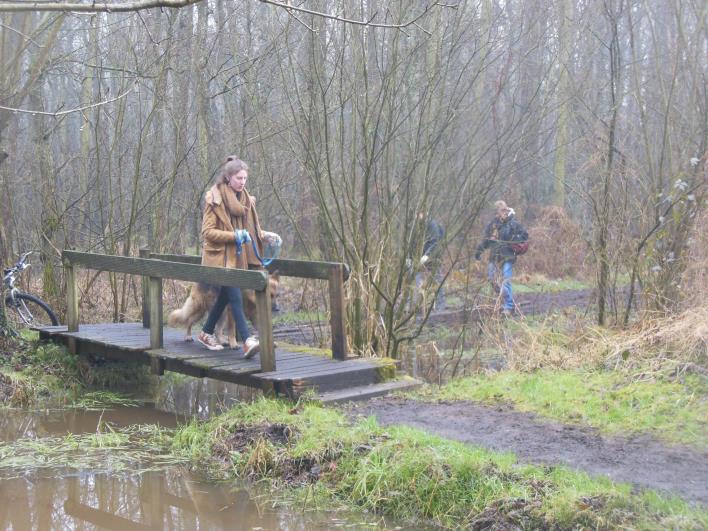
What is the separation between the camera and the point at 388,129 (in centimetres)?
1009

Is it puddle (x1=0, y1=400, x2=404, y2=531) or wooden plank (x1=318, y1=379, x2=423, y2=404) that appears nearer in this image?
puddle (x1=0, y1=400, x2=404, y2=531)

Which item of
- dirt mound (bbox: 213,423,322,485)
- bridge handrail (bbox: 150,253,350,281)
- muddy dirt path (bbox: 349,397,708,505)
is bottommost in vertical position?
dirt mound (bbox: 213,423,322,485)

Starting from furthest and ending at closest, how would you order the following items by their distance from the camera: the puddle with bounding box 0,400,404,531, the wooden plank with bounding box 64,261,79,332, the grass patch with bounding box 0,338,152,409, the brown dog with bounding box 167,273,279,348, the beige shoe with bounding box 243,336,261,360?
1. the wooden plank with bounding box 64,261,79,332
2. the grass patch with bounding box 0,338,152,409
3. the brown dog with bounding box 167,273,279,348
4. the beige shoe with bounding box 243,336,261,360
5. the puddle with bounding box 0,400,404,531

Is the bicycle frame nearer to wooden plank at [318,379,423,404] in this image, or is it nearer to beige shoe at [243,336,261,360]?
beige shoe at [243,336,261,360]

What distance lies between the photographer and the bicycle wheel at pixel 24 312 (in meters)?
11.7

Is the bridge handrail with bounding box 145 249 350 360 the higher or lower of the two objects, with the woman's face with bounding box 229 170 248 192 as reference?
lower

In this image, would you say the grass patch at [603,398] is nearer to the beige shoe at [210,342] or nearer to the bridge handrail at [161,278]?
the bridge handrail at [161,278]

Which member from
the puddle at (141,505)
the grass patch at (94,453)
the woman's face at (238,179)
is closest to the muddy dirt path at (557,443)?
the puddle at (141,505)

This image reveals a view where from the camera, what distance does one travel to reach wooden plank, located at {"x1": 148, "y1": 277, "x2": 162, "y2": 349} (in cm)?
908

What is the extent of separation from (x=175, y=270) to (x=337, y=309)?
1617mm

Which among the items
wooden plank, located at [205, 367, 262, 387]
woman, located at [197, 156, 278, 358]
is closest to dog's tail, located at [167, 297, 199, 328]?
woman, located at [197, 156, 278, 358]

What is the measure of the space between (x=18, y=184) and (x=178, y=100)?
3741 mm

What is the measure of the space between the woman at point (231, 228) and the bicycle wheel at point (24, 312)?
390cm

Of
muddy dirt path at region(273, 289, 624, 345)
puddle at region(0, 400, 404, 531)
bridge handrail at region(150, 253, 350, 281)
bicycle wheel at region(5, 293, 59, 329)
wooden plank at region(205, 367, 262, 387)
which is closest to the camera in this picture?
puddle at region(0, 400, 404, 531)
